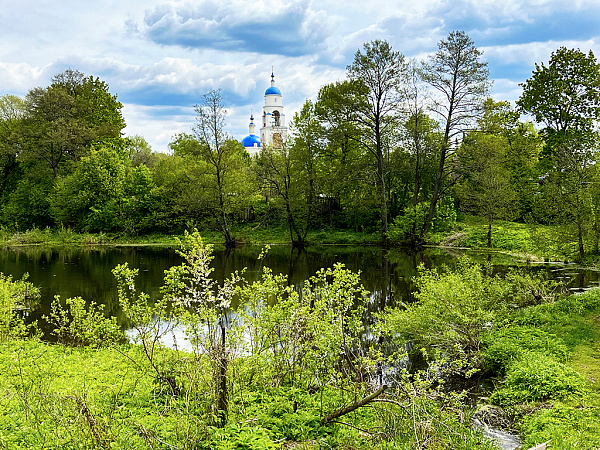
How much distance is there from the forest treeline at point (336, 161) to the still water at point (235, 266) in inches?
141

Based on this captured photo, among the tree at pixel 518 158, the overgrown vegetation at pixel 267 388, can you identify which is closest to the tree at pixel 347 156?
the tree at pixel 518 158

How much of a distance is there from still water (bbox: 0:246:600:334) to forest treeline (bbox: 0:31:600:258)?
358cm

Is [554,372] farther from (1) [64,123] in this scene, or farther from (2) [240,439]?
(1) [64,123]

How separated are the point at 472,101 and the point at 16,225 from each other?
113ft

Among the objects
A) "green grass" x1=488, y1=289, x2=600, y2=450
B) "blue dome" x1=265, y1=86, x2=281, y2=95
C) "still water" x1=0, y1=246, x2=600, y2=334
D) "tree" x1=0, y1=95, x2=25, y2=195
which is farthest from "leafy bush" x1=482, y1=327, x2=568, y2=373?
"blue dome" x1=265, y1=86, x2=281, y2=95

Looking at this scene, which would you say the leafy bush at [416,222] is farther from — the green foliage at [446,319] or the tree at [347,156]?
the green foliage at [446,319]

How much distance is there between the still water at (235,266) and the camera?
14.9 m

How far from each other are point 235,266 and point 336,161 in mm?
13216

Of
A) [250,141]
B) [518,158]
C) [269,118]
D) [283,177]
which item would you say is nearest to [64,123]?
[283,177]

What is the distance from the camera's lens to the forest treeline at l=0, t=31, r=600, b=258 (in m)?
26.4

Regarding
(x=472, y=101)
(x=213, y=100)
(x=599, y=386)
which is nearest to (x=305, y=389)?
(x=599, y=386)

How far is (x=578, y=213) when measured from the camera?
1410 centimetres

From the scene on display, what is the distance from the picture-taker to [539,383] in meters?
6.90

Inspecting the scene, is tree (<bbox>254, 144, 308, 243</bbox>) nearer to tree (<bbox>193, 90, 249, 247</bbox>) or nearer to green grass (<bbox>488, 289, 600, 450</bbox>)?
tree (<bbox>193, 90, 249, 247</bbox>)
